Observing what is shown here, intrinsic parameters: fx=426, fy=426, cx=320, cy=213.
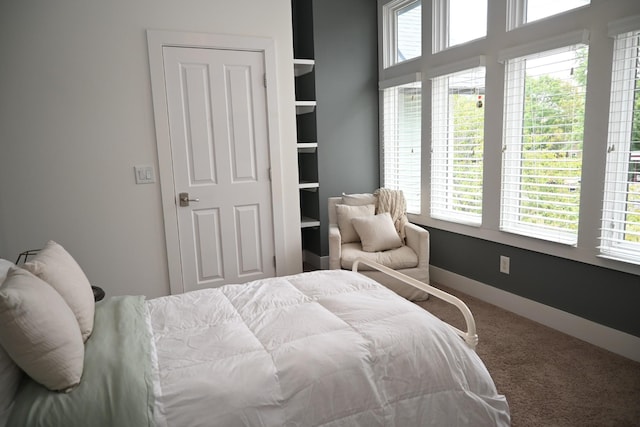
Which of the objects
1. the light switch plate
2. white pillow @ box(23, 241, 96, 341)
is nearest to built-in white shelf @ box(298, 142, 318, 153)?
the light switch plate

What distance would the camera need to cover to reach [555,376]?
2.40 meters

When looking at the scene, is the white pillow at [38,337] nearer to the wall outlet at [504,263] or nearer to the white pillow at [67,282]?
the white pillow at [67,282]

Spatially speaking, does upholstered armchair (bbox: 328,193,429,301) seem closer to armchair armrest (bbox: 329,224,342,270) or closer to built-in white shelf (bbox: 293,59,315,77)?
armchair armrest (bbox: 329,224,342,270)

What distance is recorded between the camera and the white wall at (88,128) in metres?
2.83

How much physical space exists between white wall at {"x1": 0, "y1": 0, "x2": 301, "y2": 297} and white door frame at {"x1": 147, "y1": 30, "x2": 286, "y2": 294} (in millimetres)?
53

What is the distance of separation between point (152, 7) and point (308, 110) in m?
1.82

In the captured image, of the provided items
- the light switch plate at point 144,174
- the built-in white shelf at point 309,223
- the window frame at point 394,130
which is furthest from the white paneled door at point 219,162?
the window frame at point 394,130

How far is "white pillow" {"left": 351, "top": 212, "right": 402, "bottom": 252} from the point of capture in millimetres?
3676

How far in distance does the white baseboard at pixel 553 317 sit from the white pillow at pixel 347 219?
94 cm

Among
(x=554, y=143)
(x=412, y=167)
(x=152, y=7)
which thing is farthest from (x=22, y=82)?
(x=554, y=143)

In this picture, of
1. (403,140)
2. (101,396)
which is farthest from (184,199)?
(403,140)

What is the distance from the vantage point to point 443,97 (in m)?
3.86

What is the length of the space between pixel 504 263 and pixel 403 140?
1.69 metres

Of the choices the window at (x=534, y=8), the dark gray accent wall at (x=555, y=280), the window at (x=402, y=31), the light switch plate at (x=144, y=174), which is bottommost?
the dark gray accent wall at (x=555, y=280)
